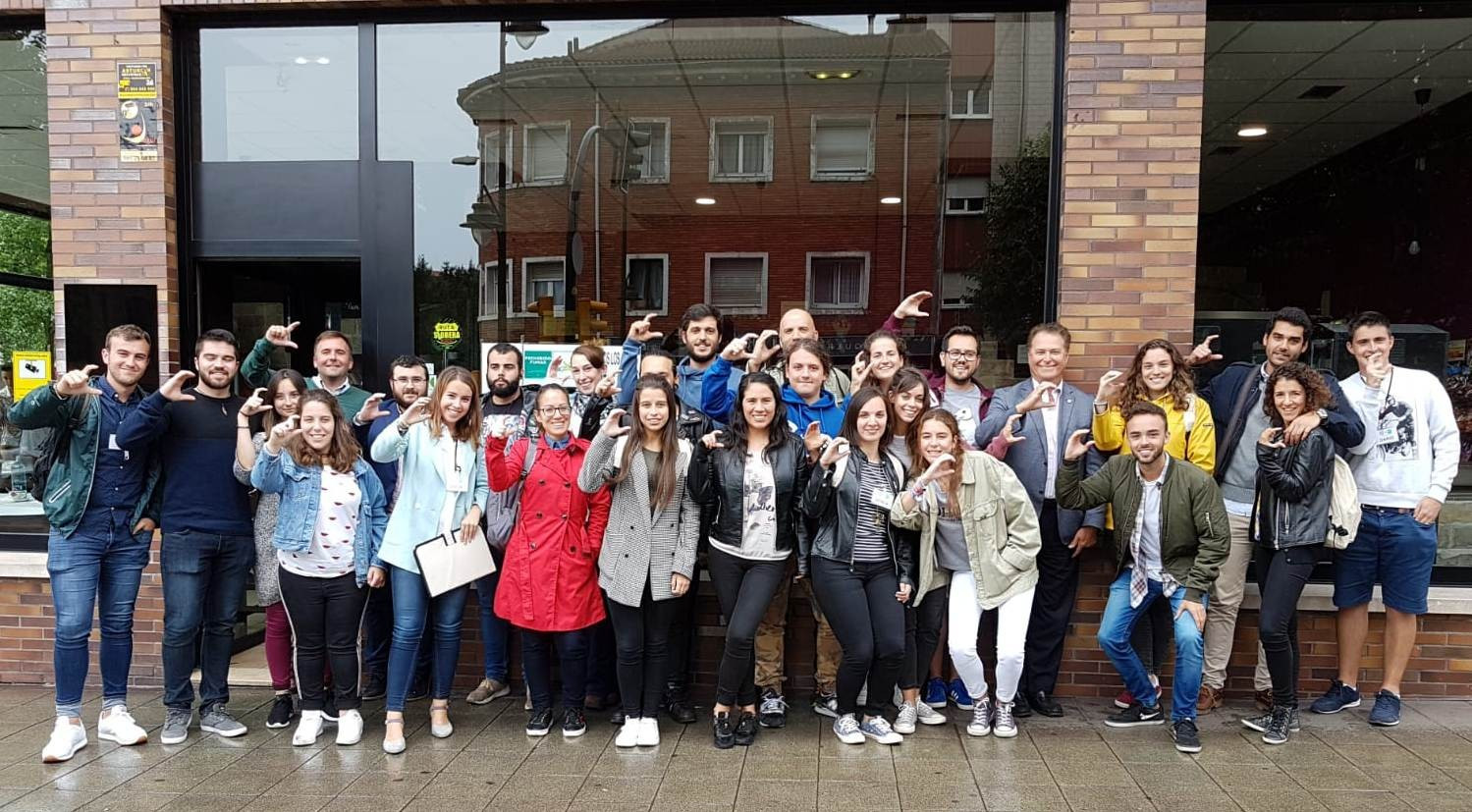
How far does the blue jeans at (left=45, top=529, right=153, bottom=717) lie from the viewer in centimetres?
441

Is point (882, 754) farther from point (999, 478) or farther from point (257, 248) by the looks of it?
point (257, 248)

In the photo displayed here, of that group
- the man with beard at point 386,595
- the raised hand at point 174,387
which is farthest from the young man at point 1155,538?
the raised hand at point 174,387

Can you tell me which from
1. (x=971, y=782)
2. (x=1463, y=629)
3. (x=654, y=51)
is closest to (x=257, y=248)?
(x=654, y=51)

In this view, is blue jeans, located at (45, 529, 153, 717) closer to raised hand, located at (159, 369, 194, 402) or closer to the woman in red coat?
raised hand, located at (159, 369, 194, 402)

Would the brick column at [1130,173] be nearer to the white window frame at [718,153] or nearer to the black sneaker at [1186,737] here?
the black sneaker at [1186,737]

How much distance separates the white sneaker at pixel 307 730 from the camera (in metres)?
4.45

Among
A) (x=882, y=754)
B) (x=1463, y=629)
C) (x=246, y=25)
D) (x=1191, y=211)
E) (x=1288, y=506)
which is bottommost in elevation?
(x=882, y=754)

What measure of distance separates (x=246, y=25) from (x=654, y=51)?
8.38 ft

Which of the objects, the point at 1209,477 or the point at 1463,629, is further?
the point at 1463,629

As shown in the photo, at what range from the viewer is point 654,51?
20.4 ft

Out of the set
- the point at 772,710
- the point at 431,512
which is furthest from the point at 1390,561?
the point at 431,512

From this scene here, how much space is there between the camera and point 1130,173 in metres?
5.02

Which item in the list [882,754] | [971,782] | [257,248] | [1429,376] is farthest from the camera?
[257,248]

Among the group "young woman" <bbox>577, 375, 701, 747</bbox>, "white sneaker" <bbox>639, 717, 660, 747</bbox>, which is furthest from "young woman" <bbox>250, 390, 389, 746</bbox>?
"white sneaker" <bbox>639, 717, 660, 747</bbox>
